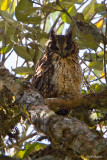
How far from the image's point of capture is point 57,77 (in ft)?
9.01

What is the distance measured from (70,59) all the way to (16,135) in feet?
4.18

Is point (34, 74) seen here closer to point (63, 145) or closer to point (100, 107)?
point (100, 107)

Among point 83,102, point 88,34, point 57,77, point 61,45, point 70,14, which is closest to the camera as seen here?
point 83,102

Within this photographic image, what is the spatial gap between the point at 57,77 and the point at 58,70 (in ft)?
0.30

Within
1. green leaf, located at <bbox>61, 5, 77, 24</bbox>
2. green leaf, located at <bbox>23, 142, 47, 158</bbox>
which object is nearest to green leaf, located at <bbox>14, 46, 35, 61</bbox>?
green leaf, located at <bbox>61, 5, 77, 24</bbox>

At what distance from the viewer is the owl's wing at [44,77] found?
108 inches

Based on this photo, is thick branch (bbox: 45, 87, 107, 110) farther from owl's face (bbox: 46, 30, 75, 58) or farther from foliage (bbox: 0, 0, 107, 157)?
owl's face (bbox: 46, 30, 75, 58)

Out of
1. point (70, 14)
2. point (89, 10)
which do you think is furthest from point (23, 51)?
point (89, 10)

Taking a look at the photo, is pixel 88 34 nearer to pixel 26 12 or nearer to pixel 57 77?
pixel 57 77

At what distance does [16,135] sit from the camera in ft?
7.36

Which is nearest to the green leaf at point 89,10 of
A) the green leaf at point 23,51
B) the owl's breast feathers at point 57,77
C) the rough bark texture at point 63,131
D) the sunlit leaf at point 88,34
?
the sunlit leaf at point 88,34

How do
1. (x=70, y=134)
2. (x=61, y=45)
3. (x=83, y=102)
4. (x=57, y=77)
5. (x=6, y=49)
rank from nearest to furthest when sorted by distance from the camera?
1. (x=70, y=134)
2. (x=83, y=102)
3. (x=57, y=77)
4. (x=6, y=49)
5. (x=61, y=45)

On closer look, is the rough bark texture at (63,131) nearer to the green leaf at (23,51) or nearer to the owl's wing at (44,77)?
the owl's wing at (44,77)

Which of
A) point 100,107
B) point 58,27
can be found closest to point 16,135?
point 100,107
